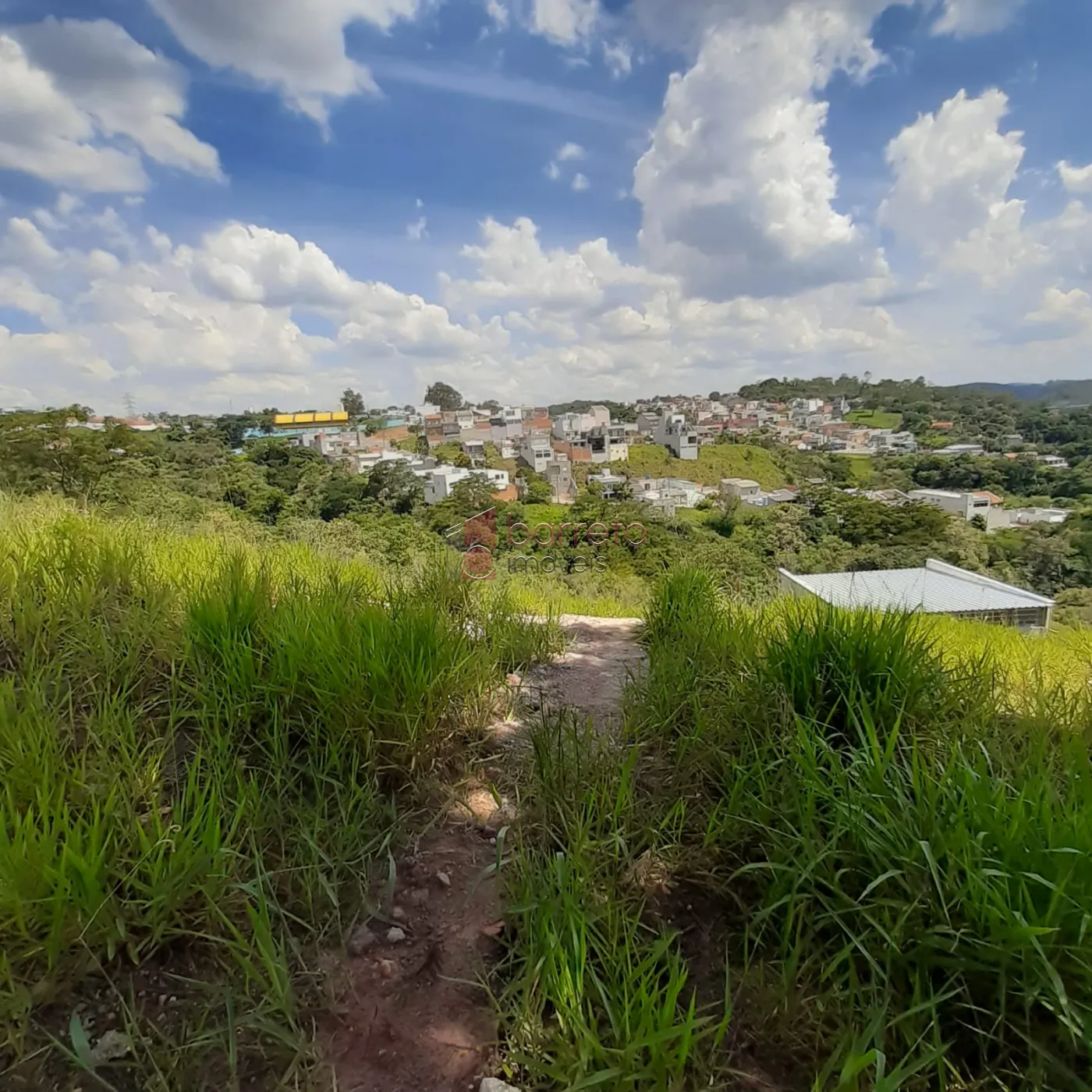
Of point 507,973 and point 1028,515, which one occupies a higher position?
point 507,973

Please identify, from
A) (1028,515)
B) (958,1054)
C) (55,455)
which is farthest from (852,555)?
(55,455)

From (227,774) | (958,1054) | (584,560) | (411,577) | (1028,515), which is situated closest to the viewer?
(958,1054)

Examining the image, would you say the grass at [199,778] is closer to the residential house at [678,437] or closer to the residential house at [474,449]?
the residential house at [474,449]

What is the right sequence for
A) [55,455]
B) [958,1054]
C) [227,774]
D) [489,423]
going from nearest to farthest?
[958,1054] → [227,774] → [55,455] → [489,423]

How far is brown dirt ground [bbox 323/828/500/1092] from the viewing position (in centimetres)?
90

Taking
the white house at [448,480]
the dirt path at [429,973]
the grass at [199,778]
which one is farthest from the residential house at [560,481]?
the dirt path at [429,973]

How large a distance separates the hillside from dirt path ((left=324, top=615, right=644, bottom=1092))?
93.0 ft

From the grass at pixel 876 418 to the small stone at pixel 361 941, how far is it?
37325mm

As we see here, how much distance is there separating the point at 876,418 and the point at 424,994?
4062 centimetres

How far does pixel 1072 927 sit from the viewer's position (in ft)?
2.95

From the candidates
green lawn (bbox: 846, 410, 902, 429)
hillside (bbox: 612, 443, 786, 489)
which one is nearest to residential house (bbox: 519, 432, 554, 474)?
hillside (bbox: 612, 443, 786, 489)

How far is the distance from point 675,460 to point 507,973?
32.9m

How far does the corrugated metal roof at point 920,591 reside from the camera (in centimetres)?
241

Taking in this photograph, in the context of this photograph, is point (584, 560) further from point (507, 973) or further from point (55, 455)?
point (507, 973)
